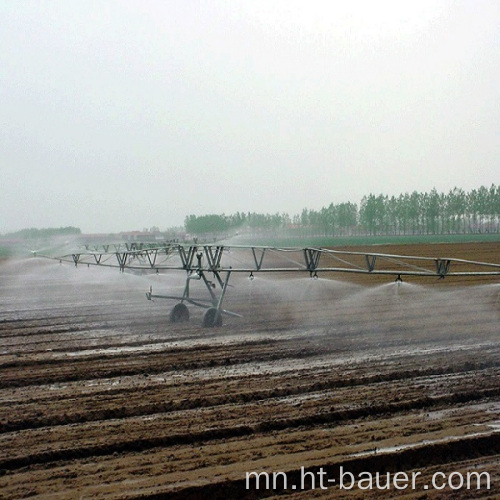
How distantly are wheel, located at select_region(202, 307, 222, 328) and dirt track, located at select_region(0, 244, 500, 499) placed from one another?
0.27 meters

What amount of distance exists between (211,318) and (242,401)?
18.6 ft

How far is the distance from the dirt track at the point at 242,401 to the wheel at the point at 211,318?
0.27 meters

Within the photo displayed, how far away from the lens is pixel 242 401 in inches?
271

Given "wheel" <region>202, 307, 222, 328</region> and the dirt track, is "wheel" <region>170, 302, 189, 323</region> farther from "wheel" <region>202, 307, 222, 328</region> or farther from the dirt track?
"wheel" <region>202, 307, 222, 328</region>

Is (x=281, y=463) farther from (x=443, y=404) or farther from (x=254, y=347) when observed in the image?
(x=254, y=347)

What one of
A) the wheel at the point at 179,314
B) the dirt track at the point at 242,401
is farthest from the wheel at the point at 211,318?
the wheel at the point at 179,314

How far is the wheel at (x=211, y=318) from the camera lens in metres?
A: 12.5

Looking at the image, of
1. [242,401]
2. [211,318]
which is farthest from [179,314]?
[242,401]

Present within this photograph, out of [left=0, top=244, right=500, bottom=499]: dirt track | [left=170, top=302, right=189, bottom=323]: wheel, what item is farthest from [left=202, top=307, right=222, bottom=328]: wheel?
[left=170, top=302, right=189, bottom=323]: wheel

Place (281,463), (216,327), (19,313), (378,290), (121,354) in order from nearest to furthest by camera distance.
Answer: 1. (281,463)
2. (121,354)
3. (216,327)
4. (19,313)
5. (378,290)

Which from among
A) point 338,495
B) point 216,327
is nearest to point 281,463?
point 338,495

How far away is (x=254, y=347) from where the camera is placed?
1013 centimetres

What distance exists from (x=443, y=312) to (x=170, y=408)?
9.10 metres

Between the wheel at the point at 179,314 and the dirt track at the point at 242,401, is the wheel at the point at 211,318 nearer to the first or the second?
the dirt track at the point at 242,401
